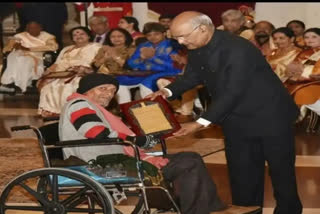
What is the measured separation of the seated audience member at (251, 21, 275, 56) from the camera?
9.48 meters

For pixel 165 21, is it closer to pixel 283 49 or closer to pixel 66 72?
pixel 66 72

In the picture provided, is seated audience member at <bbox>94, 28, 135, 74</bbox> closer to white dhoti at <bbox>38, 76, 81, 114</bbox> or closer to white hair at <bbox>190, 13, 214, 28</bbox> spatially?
white dhoti at <bbox>38, 76, 81, 114</bbox>

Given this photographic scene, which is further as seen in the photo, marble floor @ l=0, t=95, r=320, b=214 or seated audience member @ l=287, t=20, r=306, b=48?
seated audience member @ l=287, t=20, r=306, b=48

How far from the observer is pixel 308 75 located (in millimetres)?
8438

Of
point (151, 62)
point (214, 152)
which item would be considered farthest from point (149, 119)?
point (151, 62)

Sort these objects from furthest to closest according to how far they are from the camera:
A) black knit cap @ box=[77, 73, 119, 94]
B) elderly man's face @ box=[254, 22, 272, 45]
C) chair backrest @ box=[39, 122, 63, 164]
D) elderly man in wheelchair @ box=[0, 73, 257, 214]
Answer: elderly man's face @ box=[254, 22, 272, 45], black knit cap @ box=[77, 73, 119, 94], chair backrest @ box=[39, 122, 63, 164], elderly man in wheelchair @ box=[0, 73, 257, 214]

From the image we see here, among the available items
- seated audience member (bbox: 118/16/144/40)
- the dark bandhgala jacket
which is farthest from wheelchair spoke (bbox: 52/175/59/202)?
seated audience member (bbox: 118/16/144/40)

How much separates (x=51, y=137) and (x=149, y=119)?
0.57 metres

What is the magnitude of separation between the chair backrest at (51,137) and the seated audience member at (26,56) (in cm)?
620

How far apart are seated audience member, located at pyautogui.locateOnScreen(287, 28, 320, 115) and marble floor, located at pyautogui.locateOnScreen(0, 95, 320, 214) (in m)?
0.35

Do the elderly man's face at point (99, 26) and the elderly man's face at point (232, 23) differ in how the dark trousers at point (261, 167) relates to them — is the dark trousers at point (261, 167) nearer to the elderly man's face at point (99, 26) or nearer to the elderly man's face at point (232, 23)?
the elderly man's face at point (232, 23)

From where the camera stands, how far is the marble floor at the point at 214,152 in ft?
19.7

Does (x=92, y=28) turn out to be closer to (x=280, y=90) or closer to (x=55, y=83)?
(x=55, y=83)

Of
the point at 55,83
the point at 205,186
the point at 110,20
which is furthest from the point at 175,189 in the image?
the point at 110,20
